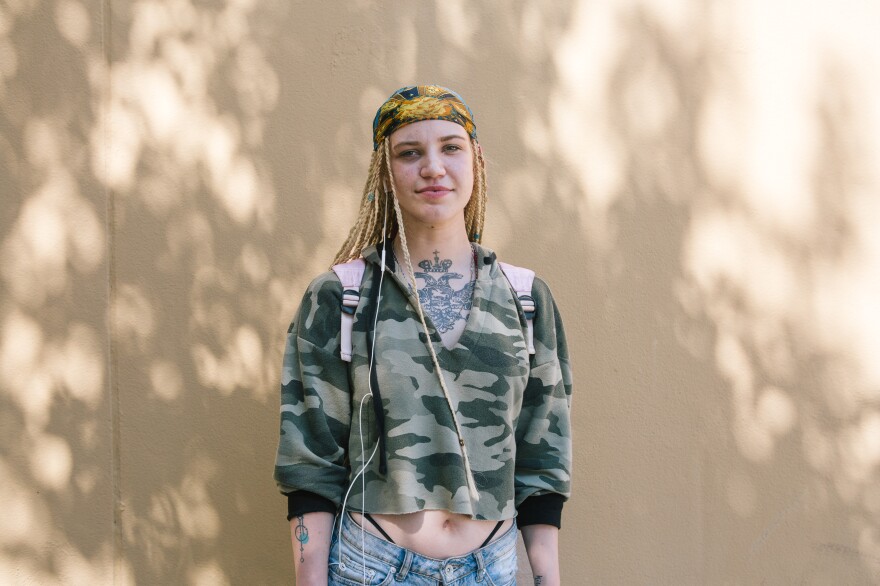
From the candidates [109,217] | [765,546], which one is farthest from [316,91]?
[765,546]

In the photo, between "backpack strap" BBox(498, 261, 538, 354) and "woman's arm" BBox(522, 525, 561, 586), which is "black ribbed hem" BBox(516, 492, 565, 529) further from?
"backpack strap" BBox(498, 261, 538, 354)

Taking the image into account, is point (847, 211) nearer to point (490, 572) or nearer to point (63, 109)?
point (490, 572)

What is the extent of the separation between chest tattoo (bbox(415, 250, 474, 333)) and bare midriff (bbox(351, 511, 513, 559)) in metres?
0.55

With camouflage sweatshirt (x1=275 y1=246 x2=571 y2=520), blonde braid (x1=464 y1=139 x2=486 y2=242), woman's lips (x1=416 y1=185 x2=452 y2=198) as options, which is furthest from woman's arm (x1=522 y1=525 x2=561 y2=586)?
woman's lips (x1=416 y1=185 x2=452 y2=198)

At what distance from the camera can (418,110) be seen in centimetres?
298

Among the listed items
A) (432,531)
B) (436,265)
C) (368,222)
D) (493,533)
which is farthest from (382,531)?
(368,222)

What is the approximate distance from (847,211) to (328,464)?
2.32 m

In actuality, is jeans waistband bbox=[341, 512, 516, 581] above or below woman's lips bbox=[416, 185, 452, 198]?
below

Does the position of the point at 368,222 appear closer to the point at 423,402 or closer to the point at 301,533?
the point at 423,402

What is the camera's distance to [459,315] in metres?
3.00

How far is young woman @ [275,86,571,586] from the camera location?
281cm

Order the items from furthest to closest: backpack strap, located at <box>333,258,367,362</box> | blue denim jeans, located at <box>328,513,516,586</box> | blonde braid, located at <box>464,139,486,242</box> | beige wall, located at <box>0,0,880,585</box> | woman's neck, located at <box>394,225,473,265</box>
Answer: beige wall, located at <box>0,0,880,585</box>
blonde braid, located at <box>464,139,486,242</box>
woman's neck, located at <box>394,225,473,265</box>
backpack strap, located at <box>333,258,367,362</box>
blue denim jeans, located at <box>328,513,516,586</box>

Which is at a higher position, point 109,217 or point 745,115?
point 745,115

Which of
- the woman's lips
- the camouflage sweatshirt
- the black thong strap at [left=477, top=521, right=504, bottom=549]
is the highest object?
the woman's lips
